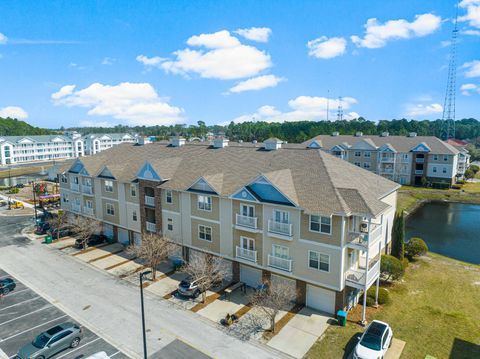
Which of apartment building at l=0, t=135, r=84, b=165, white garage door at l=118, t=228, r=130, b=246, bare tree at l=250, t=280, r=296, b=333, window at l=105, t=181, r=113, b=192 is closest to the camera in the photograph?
bare tree at l=250, t=280, r=296, b=333

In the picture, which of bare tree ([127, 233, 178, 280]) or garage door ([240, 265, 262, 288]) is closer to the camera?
garage door ([240, 265, 262, 288])

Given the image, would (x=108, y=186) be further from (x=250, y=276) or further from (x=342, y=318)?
(x=342, y=318)

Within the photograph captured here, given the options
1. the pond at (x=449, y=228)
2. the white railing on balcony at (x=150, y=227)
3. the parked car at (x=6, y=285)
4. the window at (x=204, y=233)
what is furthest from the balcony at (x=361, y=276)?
the parked car at (x=6, y=285)

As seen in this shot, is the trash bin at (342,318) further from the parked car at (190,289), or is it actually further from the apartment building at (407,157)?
the apartment building at (407,157)

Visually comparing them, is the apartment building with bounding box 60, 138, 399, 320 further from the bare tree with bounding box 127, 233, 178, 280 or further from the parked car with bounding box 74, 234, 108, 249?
the parked car with bounding box 74, 234, 108, 249

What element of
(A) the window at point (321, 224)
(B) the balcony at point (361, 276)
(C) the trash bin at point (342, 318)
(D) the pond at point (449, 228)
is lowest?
(D) the pond at point (449, 228)

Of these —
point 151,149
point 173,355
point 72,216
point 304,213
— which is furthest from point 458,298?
point 72,216

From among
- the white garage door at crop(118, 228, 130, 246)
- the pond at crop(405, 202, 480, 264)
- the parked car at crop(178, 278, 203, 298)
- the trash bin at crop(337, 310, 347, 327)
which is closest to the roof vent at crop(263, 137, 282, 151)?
the parked car at crop(178, 278, 203, 298)

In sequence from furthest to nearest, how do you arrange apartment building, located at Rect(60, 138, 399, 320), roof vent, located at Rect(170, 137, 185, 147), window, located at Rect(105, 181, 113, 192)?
1. roof vent, located at Rect(170, 137, 185, 147)
2. window, located at Rect(105, 181, 113, 192)
3. apartment building, located at Rect(60, 138, 399, 320)
